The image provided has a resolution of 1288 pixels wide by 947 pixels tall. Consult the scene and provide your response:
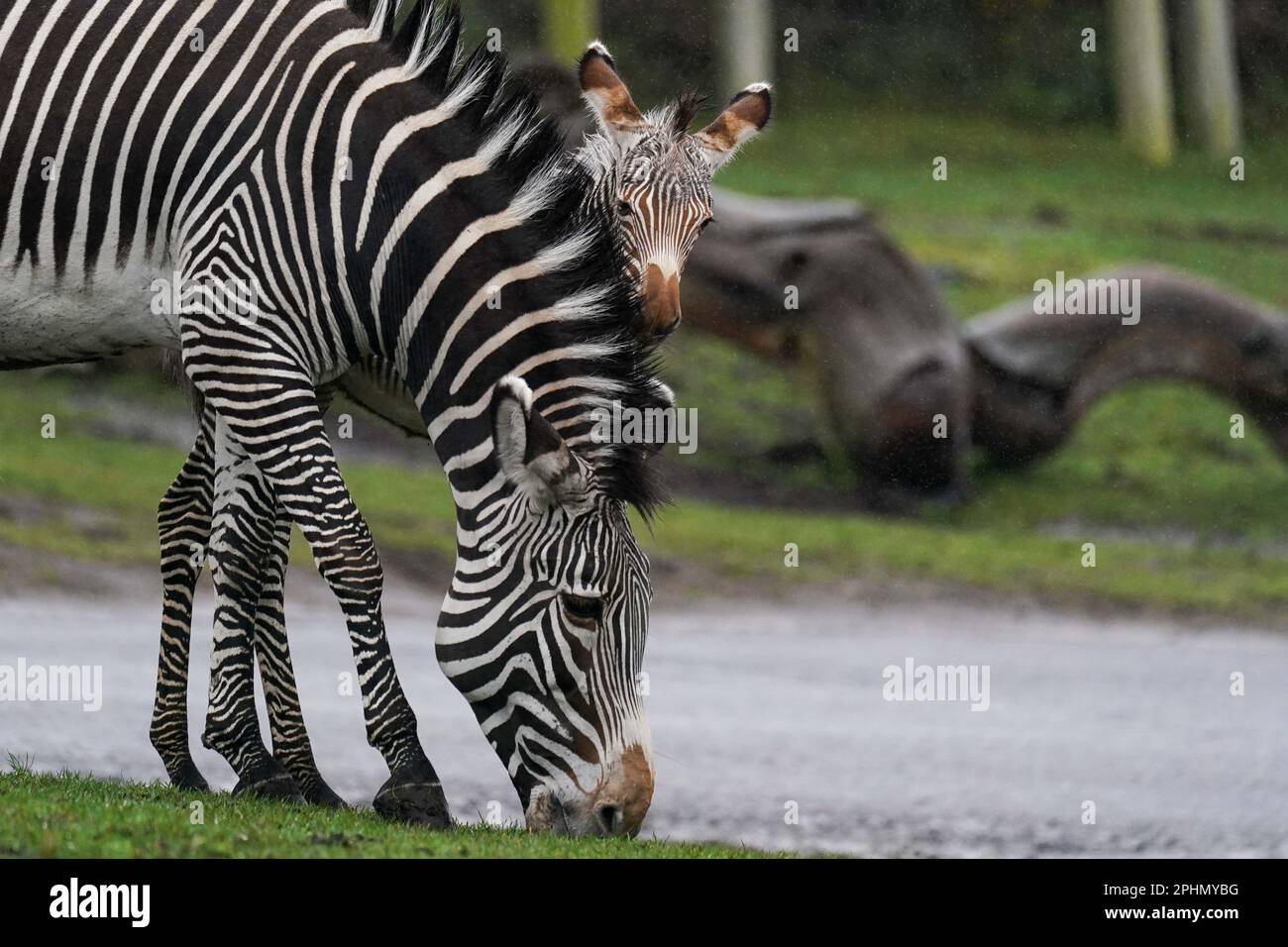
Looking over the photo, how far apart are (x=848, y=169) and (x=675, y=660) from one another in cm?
1345

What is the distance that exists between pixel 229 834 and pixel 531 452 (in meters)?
1.61

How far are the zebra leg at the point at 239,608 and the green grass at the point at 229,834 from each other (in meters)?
0.22

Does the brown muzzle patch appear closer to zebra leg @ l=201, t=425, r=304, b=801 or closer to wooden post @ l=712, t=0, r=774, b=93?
zebra leg @ l=201, t=425, r=304, b=801

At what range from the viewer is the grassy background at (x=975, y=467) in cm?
1616

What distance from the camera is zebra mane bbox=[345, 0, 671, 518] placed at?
21.0ft

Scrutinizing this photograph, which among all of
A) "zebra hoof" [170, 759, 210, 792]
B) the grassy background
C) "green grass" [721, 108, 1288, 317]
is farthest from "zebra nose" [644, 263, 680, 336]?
"green grass" [721, 108, 1288, 317]

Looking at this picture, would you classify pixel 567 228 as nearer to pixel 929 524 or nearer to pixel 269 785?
pixel 269 785

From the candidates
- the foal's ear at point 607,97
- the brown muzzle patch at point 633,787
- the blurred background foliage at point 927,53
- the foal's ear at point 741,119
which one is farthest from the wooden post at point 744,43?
the brown muzzle patch at point 633,787

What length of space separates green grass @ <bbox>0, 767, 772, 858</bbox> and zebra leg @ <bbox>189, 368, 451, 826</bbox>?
0.20 m

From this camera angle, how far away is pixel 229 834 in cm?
584

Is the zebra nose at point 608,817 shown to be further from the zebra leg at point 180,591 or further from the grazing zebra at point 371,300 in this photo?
the zebra leg at point 180,591

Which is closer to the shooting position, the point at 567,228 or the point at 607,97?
the point at 567,228

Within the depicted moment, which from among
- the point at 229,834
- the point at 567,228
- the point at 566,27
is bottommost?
the point at 229,834

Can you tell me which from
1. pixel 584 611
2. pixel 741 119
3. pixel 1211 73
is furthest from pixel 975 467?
pixel 584 611
